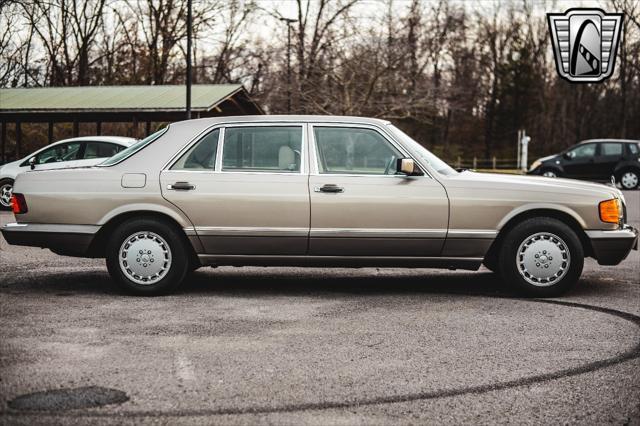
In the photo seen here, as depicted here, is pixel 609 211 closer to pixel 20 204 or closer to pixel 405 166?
pixel 405 166

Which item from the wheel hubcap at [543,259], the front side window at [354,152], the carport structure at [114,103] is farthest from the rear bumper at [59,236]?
the carport structure at [114,103]

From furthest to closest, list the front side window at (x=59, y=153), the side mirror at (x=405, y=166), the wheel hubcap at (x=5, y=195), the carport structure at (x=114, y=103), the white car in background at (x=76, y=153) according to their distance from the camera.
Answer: the carport structure at (x=114, y=103), the wheel hubcap at (x=5, y=195), the front side window at (x=59, y=153), the white car in background at (x=76, y=153), the side mirror at (x=405, y=166)

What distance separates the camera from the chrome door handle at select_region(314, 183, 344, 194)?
720 cm

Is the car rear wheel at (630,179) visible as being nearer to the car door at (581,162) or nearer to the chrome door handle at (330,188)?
the car door at (581,162)

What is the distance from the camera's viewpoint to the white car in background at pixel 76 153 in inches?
629

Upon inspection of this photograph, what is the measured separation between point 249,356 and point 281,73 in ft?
108

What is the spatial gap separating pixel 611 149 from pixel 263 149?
900 inches

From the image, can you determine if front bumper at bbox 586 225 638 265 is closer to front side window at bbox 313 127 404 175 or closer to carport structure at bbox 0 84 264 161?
front side window at bbox 313 127 404 175

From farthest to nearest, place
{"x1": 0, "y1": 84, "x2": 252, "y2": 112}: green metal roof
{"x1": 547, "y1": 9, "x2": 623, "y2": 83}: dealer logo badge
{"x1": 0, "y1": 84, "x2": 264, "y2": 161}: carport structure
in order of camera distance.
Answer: {"x1": 0, "y1": 84, "x2": 264, "y2": 161}: carport structure → {"x1": 0, "y1": 84, "x2": 252, "y2": 112}: green metal roof → {"x1": 547, "y1": 9, "x2": 623, "y2": 83}: dealer logo badge

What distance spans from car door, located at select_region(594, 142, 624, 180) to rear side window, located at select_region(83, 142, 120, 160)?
17.4m

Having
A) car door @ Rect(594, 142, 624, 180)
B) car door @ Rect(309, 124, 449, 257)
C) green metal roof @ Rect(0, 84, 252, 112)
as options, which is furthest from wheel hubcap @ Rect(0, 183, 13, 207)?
car door @ Rect(594, 142, 624, 180)

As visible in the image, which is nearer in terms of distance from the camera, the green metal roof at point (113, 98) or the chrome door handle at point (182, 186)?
the chrome door handle at point (182, 186)

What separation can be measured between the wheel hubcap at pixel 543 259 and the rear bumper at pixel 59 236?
367 centimetres

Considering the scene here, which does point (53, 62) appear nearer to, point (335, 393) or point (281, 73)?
point (281, 73)
